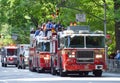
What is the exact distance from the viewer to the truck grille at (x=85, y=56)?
33.5 metres

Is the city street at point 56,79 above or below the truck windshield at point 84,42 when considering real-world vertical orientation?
below

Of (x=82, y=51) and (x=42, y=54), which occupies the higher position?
(x=82, y=51)

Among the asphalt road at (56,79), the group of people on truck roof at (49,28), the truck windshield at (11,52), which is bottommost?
the asphalt road at (56,79)

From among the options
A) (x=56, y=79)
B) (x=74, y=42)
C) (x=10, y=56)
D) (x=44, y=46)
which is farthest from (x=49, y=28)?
(x=10, y=56)

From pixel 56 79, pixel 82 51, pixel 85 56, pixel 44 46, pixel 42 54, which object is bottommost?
pixel 56 79

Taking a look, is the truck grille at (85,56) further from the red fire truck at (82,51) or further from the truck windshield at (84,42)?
the truck windshield at (84,42)

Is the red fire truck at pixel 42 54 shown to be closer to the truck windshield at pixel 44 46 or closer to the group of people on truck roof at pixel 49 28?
the truck windshield at pixel 44 46

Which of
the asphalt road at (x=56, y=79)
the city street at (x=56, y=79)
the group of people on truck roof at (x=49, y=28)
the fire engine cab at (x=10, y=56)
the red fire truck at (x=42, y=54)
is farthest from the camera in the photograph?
the fire engine cab at (x=10, y=56)

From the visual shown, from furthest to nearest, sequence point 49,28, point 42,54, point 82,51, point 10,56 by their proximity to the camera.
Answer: point 10,56
point 42,54
point 49,28
point 82,51

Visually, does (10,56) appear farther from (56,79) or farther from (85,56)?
(56,79)

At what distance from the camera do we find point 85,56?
110ft

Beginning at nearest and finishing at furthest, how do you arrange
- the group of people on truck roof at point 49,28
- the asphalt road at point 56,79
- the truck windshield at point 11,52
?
1. the asphalt road at point 56,79
2. the group of people on truck roof at point 49,28
3. the truck windshield at point 11,52

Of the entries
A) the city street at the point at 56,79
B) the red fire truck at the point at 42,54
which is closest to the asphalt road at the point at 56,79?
the city street at the point at 56,79

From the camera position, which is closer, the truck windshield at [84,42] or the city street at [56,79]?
the city street at [56,79]
